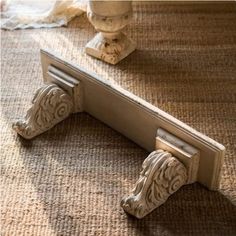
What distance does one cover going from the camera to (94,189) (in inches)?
53.7

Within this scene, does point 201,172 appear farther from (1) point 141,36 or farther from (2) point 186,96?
(1) point 141,36

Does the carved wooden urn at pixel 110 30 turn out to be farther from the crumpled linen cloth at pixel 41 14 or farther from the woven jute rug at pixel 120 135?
the crumpled linen cloth at pixel 41 14

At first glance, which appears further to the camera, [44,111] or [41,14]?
[41,14]

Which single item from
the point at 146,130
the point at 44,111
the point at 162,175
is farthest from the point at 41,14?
the point at 162,175

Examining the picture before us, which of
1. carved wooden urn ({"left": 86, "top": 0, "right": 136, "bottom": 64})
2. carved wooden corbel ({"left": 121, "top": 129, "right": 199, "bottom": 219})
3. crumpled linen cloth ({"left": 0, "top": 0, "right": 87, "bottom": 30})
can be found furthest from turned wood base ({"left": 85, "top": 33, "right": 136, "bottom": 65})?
carved wooden corbel ({"left": 121, "top": 129, "right": 199, "bottom": 219})

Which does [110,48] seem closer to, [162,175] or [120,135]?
[120,135]

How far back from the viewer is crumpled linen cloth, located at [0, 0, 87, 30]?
196cm

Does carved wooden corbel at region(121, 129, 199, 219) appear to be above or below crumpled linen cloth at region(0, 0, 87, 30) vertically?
below

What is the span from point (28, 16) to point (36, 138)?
641mm

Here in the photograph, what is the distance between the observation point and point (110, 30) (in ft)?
5.59

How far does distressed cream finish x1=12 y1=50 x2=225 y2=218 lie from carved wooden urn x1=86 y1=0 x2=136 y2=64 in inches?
8.4

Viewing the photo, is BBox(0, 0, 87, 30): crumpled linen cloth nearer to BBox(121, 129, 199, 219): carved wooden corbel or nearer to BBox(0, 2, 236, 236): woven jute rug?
BBox(0, 2, 236, 236): woven jute rug

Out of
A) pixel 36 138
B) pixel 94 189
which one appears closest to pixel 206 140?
pixel 94 189

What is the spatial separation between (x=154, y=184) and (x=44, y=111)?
0.40m
